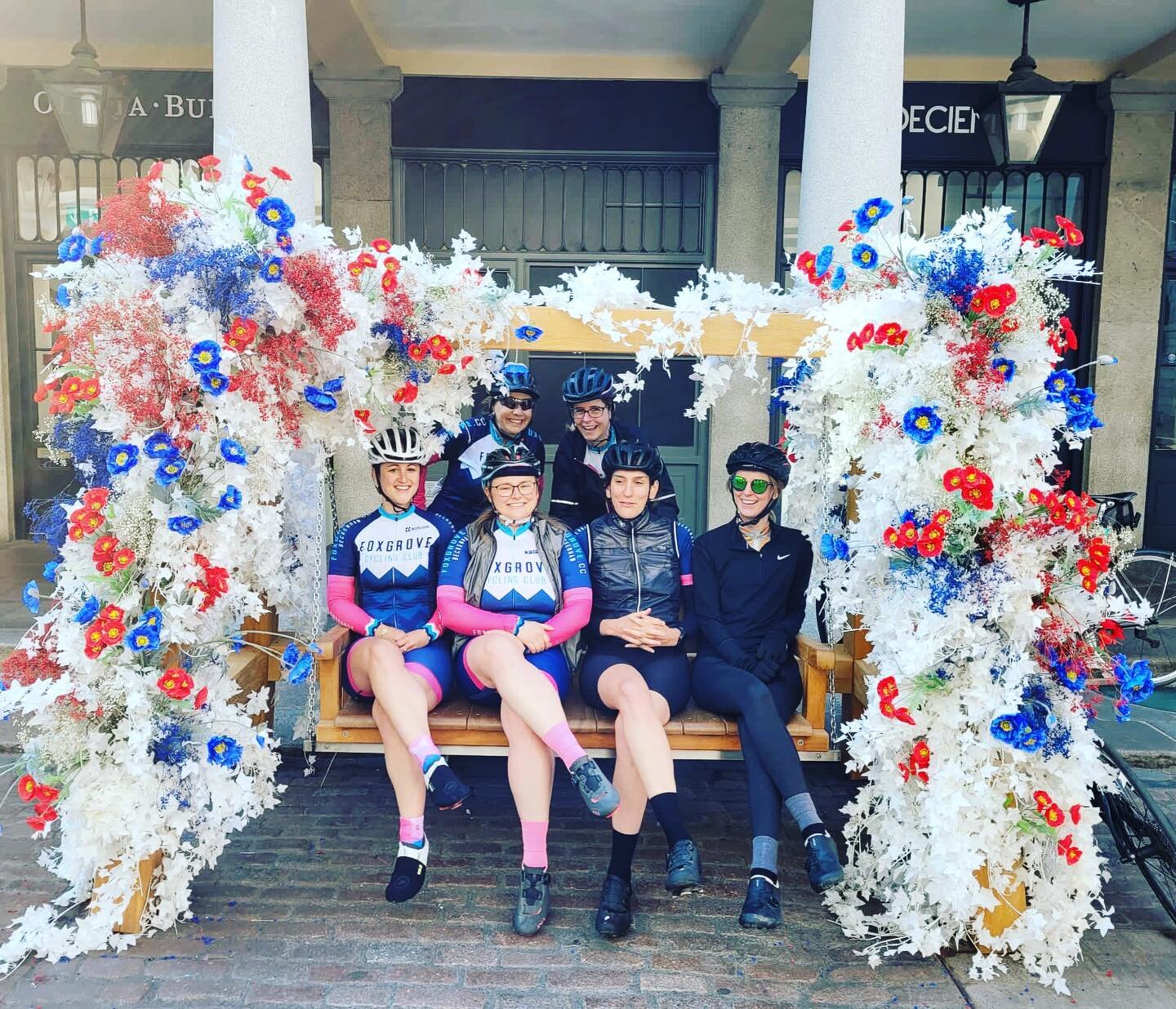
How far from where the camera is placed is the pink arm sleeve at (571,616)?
3977mm

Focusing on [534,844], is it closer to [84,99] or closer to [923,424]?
[923,424]

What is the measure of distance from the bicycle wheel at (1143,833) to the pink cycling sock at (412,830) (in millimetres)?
2370

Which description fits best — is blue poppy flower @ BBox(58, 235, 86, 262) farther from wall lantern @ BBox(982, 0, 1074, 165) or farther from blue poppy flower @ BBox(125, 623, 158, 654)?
wall lantern @ BBox(982, 0, 1074, 165)

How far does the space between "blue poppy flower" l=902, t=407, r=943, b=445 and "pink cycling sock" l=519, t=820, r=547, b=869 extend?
180cm

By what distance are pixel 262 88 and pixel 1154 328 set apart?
7007 millimetres

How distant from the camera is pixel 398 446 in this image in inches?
163

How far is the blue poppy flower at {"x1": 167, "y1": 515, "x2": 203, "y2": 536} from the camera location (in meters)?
3.23

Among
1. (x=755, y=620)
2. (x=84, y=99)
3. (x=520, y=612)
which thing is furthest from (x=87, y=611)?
(x=84, y=99)

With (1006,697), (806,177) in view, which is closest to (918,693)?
(1006,697)

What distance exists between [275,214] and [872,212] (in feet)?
6.25

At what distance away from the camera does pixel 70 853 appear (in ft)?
10.7

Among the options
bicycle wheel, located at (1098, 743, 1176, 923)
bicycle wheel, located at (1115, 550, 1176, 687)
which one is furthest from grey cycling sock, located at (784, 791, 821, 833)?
bicycle wheel, located at (1115, 550, 1176, 687)

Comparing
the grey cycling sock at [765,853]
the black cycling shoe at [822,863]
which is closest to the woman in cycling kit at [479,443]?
the grey cycling sock at [765,853]

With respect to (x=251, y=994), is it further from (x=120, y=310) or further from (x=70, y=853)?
(x=120, y=310)
